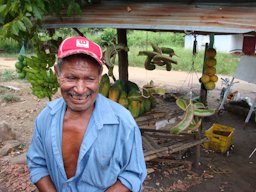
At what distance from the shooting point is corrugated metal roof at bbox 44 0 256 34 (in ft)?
8.41

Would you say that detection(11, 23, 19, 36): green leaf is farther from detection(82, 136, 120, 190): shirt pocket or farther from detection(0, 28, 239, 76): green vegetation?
detection(0, 28, 239, 76): green vegetation

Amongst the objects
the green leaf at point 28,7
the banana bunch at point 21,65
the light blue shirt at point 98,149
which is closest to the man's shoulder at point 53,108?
the light blue shirt at point 98,149

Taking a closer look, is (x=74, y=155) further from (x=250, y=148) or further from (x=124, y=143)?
(x=250, y=148)

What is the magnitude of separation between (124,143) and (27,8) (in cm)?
158

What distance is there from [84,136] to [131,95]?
83.5 inches

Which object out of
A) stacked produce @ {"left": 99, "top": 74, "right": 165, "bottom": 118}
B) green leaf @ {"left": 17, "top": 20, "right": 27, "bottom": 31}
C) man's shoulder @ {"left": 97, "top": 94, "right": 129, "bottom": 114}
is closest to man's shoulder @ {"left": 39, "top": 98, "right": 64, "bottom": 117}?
man's shoulder @ {"left": 97, "top": 94, "right": 129, "bottom": 114}

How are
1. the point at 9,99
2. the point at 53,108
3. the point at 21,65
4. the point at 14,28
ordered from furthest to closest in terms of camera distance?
the point at 9,99 < the point at 21,65 < the point at 14,28 < the point at 53,108

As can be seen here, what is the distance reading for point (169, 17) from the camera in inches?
112

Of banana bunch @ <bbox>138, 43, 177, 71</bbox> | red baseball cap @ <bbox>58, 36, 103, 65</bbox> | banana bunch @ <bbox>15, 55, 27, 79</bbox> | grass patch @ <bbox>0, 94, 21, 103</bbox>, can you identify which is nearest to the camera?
red baseball cap @ <bbox>58, 36, 103, 65</bbox>

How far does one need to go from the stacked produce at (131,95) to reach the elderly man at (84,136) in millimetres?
1933

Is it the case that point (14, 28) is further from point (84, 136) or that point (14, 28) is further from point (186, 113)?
point (186, 113)

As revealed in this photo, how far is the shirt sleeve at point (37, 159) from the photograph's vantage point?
1.56 metres

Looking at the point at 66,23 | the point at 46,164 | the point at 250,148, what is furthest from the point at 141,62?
the point at 46,164

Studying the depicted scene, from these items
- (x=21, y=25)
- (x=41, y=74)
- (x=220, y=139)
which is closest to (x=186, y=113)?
(x=41, y=74)
